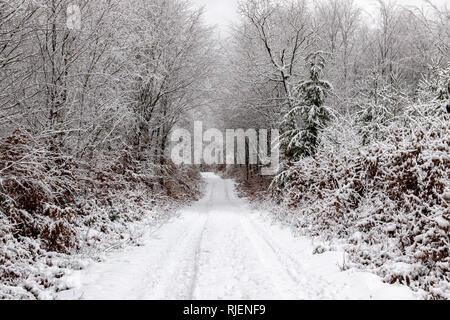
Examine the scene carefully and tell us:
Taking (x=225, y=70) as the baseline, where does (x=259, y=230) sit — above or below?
below

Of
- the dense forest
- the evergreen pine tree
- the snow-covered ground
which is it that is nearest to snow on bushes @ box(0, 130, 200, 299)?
the dense forest

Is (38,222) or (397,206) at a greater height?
(397,206)

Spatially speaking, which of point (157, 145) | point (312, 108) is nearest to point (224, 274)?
point (312, 108)

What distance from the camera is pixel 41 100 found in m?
9.53

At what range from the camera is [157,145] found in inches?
783

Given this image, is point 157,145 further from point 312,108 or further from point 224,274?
point 224,274

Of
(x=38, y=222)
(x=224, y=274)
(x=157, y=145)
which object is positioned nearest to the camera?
(x=224, y=274)

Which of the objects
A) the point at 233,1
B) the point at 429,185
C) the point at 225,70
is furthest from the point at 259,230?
the point at 225,70

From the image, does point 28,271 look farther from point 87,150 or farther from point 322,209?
point 322,209

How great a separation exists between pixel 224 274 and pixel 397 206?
3.95 m

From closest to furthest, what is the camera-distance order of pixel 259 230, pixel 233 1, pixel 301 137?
pixel 259 230
pixel 301 137
pixel 233 1

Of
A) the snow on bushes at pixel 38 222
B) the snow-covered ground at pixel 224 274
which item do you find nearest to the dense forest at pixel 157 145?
the snow on bushes at pixel 38 222

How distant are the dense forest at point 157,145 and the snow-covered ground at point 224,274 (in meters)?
0.52
